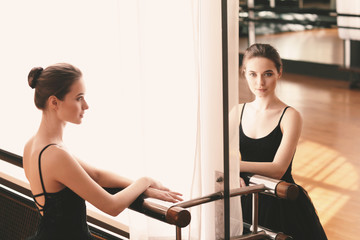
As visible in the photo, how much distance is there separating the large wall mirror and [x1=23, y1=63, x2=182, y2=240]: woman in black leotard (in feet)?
20.7

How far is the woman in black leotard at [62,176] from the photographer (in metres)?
1.42

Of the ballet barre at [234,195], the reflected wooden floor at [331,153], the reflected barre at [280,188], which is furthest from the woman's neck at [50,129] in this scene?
the reflected wooden floor at [331,153]

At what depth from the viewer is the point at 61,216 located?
151 centimetres

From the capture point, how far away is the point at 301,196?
5.37 feet

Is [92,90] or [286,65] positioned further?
[286,65]

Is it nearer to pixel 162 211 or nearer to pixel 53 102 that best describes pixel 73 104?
pixel 53 102

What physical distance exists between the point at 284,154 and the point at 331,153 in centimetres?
261

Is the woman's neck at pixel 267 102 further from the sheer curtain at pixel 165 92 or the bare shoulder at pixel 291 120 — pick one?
the sheer curtain at pixel 165 92

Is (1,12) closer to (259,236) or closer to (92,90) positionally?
(92,90)

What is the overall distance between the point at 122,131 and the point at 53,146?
409mm

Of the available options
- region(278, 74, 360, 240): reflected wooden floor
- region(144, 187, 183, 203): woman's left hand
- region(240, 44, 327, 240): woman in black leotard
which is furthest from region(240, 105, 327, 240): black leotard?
region(278, 74, 360, 240): reflected wooden floor

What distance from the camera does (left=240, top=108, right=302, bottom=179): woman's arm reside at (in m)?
1.74

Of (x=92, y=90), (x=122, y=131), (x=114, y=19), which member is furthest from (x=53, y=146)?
(x=92, y=90)

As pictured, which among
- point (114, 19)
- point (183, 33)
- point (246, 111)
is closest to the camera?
point (183, 33)
